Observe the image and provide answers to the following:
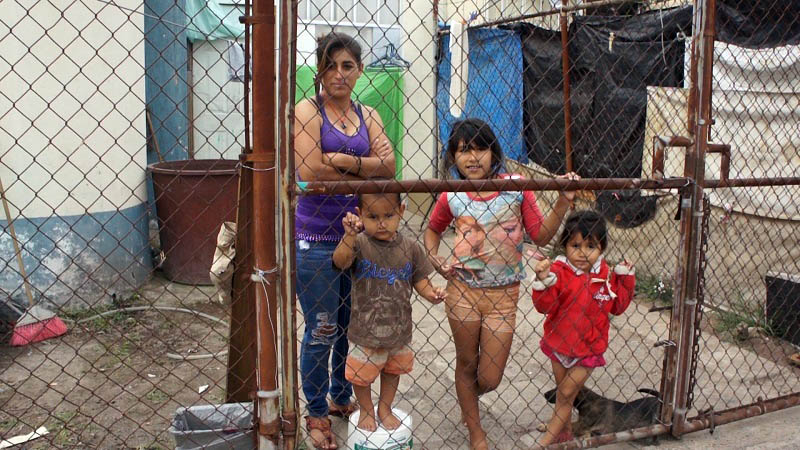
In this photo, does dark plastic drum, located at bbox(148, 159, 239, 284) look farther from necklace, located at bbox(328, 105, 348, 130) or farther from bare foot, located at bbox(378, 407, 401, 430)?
bare foot, located at bbox(378, 407, 401, 430)

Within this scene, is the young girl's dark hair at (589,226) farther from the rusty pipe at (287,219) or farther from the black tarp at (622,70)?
the black tarp at (622,70)

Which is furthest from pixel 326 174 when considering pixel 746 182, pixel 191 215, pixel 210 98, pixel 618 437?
pixel 210 98

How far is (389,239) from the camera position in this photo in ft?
8.98

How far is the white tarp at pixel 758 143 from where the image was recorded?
4.82 m

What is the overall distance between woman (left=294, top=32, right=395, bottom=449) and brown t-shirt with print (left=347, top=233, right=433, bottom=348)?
0.09 meters

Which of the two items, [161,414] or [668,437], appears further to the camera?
[161,414]

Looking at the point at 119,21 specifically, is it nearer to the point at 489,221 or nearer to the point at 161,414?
the point at 161,414

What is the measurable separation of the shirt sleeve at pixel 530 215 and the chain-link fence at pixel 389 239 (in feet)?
0.04

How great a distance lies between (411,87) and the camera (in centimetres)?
959

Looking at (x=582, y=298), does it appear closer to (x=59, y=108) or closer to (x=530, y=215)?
(x=530, y=215)

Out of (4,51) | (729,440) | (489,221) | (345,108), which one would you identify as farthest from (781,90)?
(4,51)

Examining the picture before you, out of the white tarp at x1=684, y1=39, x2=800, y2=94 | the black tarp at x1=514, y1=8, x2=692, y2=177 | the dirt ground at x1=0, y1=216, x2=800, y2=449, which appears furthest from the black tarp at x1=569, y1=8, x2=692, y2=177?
the dirt ground at x1=0, y1=216, x2=800, y2=449

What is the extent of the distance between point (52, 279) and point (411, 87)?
233 inches

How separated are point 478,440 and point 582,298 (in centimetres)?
78
